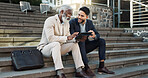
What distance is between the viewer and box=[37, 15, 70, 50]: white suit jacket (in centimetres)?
311

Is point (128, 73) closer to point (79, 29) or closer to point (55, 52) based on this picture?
point (79, 29)

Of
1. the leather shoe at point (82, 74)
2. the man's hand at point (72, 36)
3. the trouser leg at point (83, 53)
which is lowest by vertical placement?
the leather shoe at point (82, 74)

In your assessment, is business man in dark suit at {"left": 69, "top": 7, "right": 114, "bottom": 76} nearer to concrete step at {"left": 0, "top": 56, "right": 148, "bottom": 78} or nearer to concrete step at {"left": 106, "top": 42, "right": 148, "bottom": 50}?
concrete step at {"left": 0, "top": 56, "right": 148, "bottom": 78}

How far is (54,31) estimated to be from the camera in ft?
10.7

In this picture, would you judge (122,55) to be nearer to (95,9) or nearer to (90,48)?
(90,48)

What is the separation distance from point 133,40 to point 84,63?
350cm

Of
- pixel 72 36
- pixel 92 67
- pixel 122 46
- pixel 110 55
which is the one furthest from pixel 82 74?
pixel 122 46

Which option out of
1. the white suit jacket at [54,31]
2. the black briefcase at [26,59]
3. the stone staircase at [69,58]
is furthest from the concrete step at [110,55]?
the white suit jacket at [54,31]

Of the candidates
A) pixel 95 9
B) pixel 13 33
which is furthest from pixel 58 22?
pixel 95 9

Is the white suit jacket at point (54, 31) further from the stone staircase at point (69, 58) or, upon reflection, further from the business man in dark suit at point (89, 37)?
the stone staircase at point (69, 58)

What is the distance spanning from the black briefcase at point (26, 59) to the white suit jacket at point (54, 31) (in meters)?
0.25

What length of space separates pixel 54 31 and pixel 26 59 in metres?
0.71

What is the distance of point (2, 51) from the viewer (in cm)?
335

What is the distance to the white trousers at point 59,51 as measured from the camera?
115 inches
